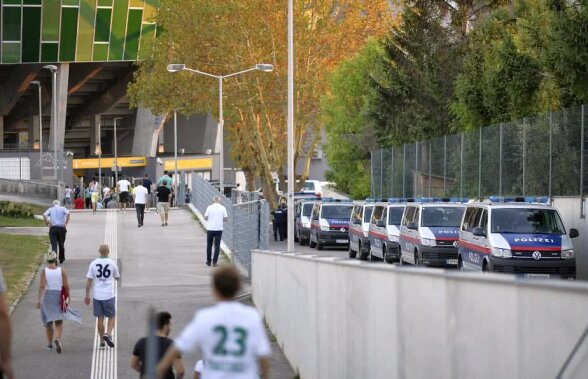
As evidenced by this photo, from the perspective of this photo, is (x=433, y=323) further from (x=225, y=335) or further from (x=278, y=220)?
(x=278, y=220)

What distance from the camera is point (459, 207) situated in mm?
33250

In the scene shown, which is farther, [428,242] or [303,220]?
[303,220]

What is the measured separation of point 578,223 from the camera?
99.8ft

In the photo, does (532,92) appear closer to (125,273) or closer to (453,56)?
(125,273)

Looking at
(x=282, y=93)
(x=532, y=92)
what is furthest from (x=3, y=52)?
(x=532, y=92)

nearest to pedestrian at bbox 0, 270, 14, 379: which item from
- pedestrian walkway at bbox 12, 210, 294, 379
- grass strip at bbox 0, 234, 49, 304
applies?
pedestrian walkway at bbox 12, 210, 294, 379

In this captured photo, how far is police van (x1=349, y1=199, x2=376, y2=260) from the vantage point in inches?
1581

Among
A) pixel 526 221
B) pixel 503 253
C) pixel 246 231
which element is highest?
pixel 526 221

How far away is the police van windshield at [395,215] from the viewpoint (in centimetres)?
3675

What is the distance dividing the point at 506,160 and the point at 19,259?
1353cm

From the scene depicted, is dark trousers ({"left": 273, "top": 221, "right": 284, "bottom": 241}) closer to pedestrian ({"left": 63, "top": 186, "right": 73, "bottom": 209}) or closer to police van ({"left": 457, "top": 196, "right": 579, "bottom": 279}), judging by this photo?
pedestrian ({"left": 63, "top": 186, "right": 73, "bottom": 209})

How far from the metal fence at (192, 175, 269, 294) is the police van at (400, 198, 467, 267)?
4033 millimetres

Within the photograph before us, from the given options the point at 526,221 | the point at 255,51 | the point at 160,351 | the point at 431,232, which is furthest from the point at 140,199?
the point at 160,351

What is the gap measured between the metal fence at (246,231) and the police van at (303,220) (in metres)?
15.2
